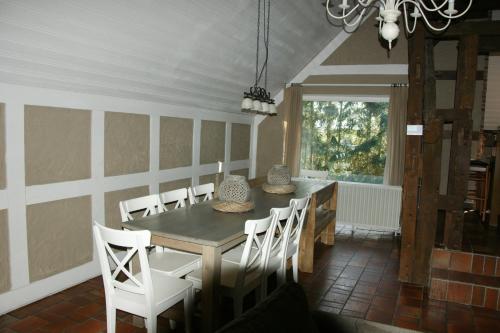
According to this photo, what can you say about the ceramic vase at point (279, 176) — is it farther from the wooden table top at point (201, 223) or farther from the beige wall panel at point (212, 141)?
the beige wall panel at point (212, 141)

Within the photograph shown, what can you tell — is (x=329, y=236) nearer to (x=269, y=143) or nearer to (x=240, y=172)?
(x=240, y=172)

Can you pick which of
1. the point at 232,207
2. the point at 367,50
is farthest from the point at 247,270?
the point at 367,50

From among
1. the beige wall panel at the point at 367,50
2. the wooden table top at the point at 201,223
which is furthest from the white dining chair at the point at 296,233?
the beige wall panel at the point at 367,50

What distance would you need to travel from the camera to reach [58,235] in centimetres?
331

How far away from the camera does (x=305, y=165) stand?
21.4 ft

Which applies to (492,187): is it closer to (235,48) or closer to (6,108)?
(235,48)

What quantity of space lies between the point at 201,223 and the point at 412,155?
2261 millimetres

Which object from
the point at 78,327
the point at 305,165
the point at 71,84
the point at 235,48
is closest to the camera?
the point at 78,327

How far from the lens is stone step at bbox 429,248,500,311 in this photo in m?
3.40

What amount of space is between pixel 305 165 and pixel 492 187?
→ 2.66m

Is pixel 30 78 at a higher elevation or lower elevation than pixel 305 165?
higher

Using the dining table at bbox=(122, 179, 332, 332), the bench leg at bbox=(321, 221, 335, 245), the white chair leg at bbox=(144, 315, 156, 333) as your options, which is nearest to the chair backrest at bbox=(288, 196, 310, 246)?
the dining table at bbox=(122, 179, 332, 332)

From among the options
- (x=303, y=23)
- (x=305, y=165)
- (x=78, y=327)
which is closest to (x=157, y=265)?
(x=78, y=327)

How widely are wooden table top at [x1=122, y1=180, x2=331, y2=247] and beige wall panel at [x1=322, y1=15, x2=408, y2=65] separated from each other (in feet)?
10.8
